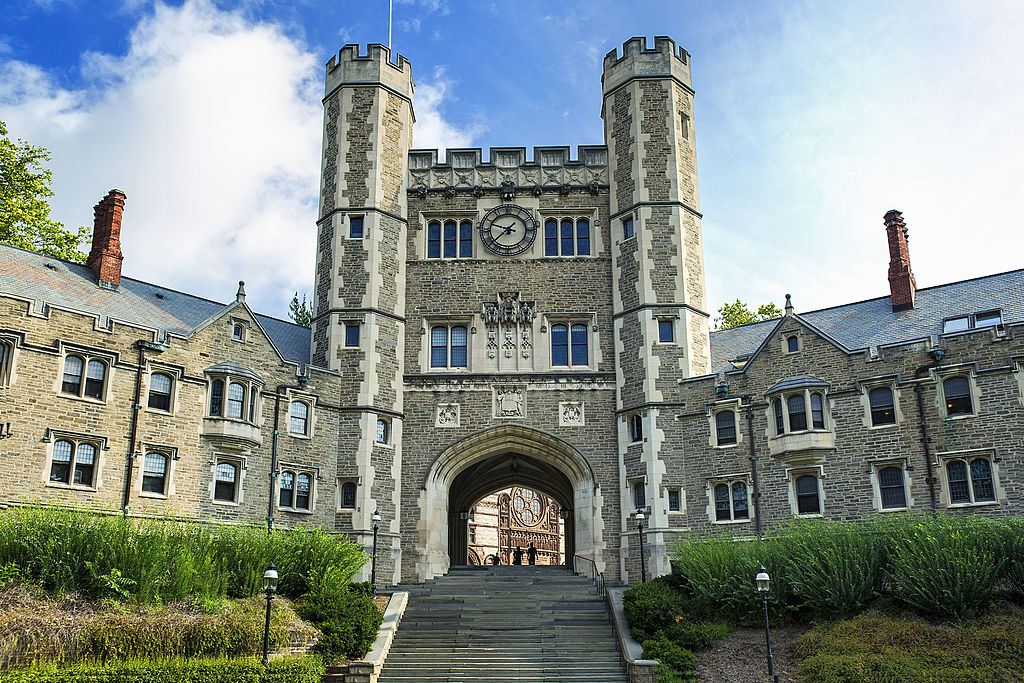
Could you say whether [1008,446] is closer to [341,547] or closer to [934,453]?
[934,453]

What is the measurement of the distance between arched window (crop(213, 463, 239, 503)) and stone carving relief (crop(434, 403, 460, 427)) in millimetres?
7347

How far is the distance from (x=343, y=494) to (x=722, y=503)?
489 inches

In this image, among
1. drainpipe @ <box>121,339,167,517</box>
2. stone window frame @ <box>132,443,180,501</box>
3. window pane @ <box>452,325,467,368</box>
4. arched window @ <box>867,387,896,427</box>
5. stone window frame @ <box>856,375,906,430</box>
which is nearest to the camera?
drainpipe @ <box>121,339,167,517</box>

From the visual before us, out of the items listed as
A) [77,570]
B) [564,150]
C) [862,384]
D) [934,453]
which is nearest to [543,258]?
[564,150]

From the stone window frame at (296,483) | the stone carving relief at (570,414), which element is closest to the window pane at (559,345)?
the stone carving relief at (570,414)

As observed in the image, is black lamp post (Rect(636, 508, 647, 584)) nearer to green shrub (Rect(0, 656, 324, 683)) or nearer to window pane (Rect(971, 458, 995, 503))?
window pane (Rect(971, 458, 995, 503))

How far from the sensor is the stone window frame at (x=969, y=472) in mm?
27250

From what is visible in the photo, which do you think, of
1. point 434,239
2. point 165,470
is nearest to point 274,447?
point 165,470

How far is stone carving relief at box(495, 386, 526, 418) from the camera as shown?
3447 cm

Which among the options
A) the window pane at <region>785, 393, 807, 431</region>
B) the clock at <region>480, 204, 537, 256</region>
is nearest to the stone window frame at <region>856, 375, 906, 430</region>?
the window pane at <region>785, 393, 807, 431</region>

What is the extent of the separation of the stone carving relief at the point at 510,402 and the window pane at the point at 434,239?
576 centimetres

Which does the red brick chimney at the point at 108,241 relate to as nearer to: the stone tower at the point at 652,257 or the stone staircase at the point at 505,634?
the stone staircase at the point at 505,634

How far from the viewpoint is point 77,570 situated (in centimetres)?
2231

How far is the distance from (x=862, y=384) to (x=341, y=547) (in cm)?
1628
